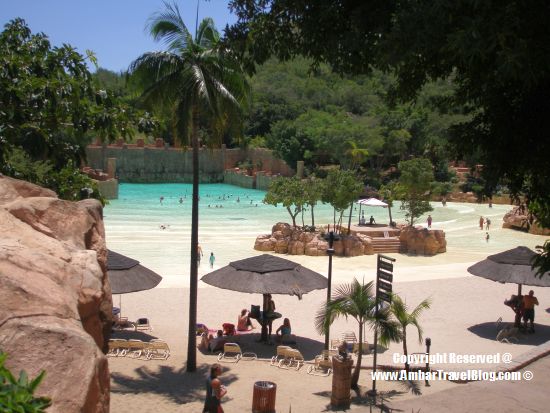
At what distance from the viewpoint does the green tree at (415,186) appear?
31.3 metres

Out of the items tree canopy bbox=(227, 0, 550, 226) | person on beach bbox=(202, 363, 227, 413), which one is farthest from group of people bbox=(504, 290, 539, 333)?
A: person on beach bbox=(202, 363, 227, 413)

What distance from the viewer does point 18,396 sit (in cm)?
291

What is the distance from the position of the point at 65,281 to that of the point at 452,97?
531cm

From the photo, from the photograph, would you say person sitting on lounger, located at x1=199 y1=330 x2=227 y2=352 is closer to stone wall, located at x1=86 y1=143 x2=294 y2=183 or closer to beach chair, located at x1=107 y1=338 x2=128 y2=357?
beach chair, located at x1=107 y1=338 x2=128 y2=357

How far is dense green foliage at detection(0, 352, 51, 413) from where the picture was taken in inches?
111

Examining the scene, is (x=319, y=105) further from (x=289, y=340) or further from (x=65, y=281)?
(x=65, y=281)

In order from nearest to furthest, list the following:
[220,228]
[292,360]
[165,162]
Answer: [292,360] < [220,228] < [165,162]

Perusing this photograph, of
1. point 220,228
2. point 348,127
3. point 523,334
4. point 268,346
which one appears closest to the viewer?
point 268,346

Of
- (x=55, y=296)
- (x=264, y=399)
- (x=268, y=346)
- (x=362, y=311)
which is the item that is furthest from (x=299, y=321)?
(x=55, y=296)

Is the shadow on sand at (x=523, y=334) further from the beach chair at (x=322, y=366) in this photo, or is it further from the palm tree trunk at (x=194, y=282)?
the palm tree trunk at (x=194, y=282)

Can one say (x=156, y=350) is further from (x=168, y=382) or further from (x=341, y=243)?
(x=341, y=243)

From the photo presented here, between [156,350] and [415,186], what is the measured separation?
2123cm

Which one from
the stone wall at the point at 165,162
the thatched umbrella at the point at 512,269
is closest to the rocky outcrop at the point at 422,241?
the thatched umbrella at the point at 512,269

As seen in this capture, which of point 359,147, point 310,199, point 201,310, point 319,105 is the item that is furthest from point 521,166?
point 319,105
